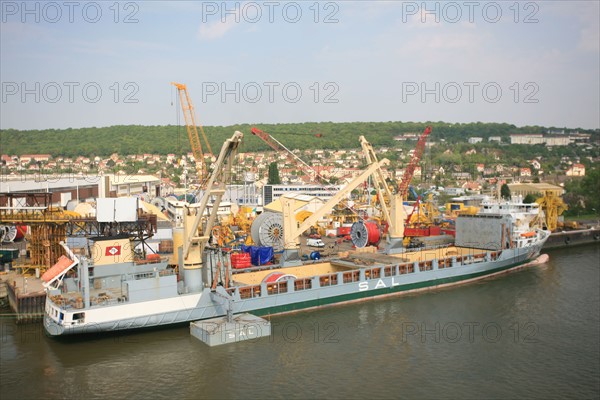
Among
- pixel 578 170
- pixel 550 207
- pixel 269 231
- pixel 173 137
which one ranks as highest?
pixel 173 137

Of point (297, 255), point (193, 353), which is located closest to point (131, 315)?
point (193, 353)

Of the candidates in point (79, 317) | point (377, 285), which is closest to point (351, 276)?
point (377, 285)

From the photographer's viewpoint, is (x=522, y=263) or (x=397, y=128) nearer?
(x=522, y=263)

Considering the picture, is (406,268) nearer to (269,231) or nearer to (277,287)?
(277,287)

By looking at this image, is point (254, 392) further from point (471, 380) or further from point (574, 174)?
point (574, 174)

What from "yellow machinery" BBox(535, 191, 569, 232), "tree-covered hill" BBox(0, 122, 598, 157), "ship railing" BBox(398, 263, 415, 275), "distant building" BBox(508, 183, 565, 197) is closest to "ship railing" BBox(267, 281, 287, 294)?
"ship railing" BBox(398, 263, 415, 275)

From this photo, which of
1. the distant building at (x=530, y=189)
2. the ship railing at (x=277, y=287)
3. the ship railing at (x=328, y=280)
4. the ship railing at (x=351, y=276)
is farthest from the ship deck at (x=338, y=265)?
the distant building at (x=530, y=189)

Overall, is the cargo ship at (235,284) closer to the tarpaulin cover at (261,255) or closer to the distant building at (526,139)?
the tarpaulin cover at (261,255)
